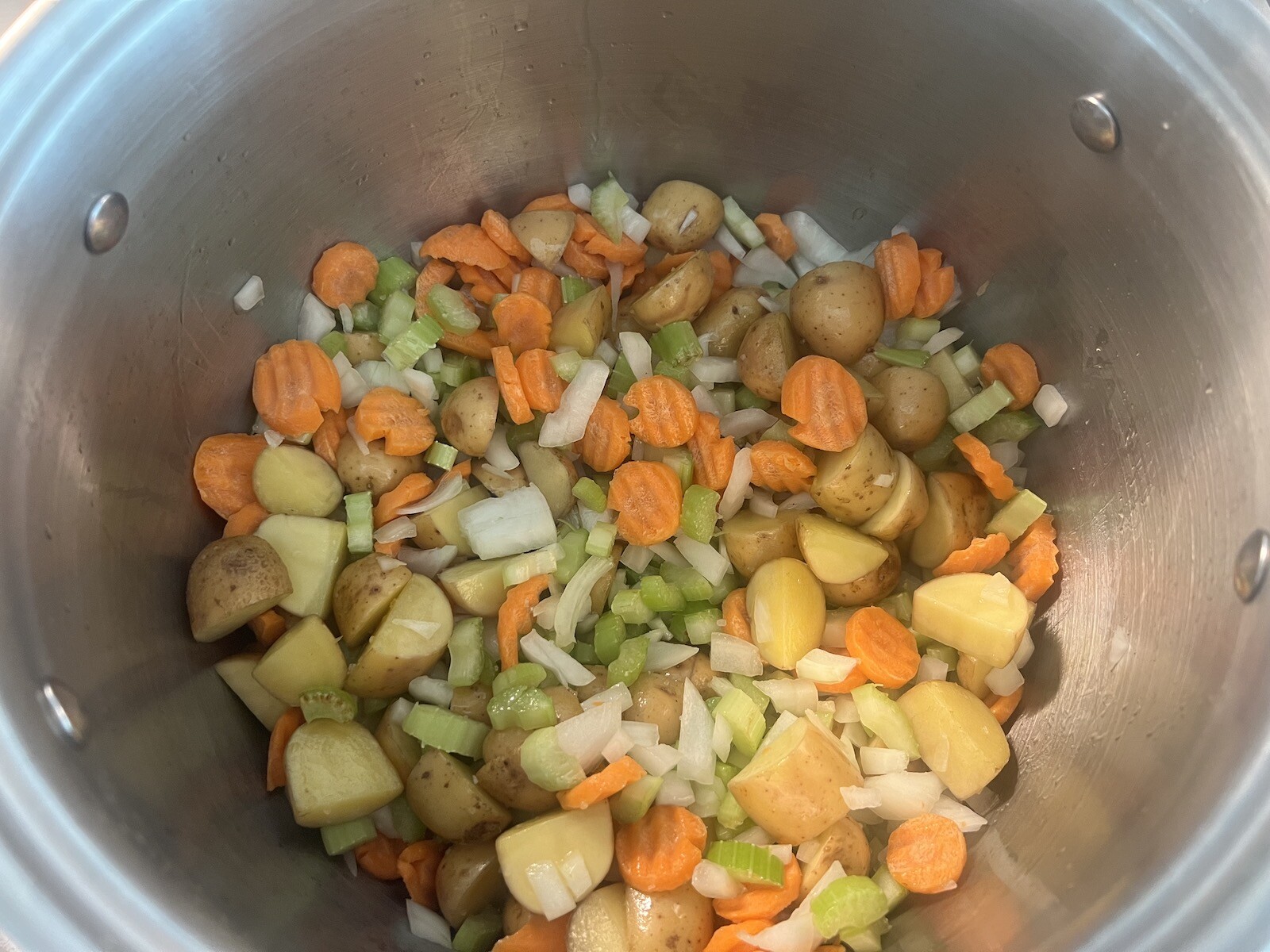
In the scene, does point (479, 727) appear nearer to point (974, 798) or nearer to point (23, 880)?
point (23, 880)

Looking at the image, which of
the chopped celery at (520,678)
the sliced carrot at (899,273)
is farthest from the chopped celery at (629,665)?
the sliced carrot at (899,273)

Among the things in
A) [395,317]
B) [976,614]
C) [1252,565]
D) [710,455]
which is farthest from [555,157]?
[1252,565]

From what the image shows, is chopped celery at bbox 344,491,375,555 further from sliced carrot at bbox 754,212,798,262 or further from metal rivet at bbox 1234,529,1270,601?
metal rivet at bbox 1234,529,1270,601

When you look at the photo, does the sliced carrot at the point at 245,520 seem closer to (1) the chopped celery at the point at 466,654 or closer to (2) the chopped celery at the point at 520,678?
(1) the chopped celery at the point at 466,654

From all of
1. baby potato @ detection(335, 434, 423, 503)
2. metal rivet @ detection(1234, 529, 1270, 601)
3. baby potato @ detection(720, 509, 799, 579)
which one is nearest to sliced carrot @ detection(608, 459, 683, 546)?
baby potato @ detection(720, 509, 799, 579)

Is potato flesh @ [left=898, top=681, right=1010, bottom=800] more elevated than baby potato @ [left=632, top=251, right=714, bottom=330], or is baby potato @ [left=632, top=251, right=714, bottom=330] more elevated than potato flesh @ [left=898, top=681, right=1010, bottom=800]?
baby potato @ [left=632, top=251, right=714, bottom=330]

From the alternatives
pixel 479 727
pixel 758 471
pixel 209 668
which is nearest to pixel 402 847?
pixel 479 727
